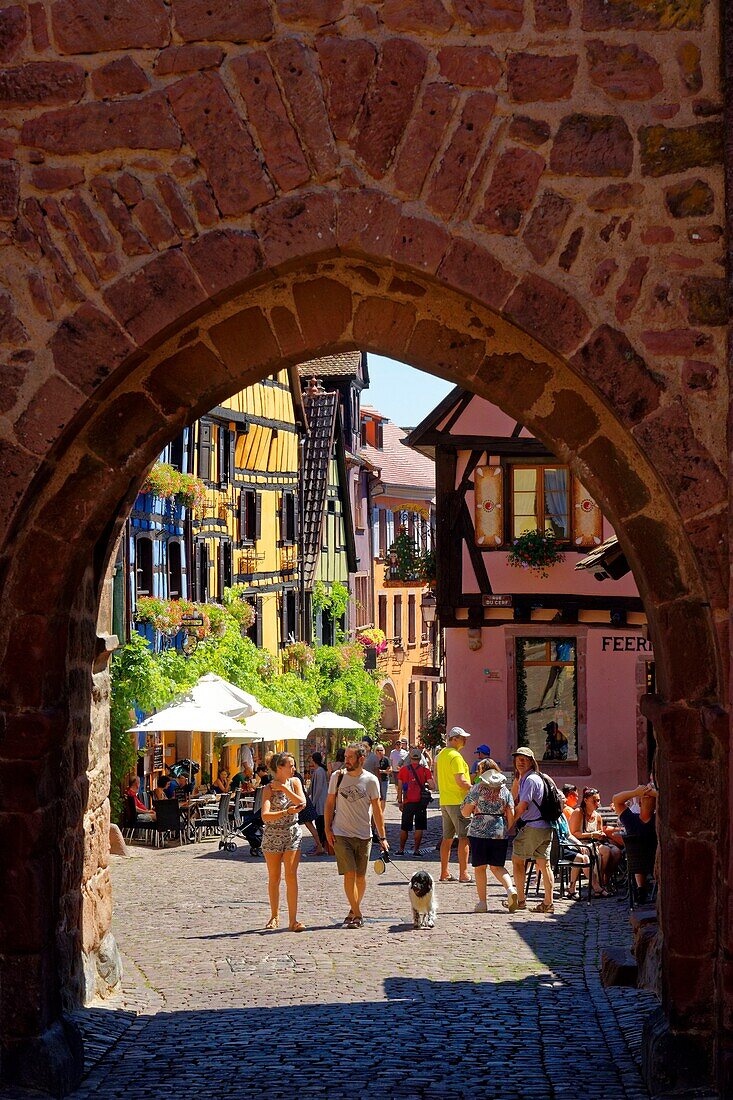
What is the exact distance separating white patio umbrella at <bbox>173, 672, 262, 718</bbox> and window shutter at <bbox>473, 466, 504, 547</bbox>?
156 inches

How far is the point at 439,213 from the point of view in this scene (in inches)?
239

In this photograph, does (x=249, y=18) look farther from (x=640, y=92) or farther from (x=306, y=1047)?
(x=306, y=1047)

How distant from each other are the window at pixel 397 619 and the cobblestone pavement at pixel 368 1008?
33.7 metres

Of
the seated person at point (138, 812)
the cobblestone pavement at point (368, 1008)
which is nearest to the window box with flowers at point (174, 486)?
the seated person at point (138, 812)

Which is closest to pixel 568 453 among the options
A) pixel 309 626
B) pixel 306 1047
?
pixel 306 1047

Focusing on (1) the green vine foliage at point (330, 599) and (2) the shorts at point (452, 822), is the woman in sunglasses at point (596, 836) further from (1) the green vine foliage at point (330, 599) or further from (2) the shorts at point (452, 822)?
(1) the green vine foliage at point (330, 599)

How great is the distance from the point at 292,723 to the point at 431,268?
15318mm

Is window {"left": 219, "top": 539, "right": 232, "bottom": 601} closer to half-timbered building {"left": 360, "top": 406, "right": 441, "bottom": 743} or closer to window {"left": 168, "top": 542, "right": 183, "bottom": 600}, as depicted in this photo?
window {"left": 168, "top": 542, "right": 183, "bottom": 600}

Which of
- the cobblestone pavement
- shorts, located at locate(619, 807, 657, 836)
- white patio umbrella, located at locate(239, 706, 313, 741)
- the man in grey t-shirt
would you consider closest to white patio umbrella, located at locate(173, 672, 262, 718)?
white patio umbrella, located at locate(239, 706, 313, 741)

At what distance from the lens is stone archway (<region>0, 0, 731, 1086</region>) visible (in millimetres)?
6020

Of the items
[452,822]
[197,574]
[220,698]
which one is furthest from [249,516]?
[452,822]

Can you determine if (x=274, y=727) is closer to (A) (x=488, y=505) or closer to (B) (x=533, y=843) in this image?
(A) (x=488, y=505)

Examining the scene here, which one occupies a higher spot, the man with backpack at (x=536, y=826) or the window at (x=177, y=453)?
the window at (x=177, y=453)

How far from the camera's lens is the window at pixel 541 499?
859 inches
